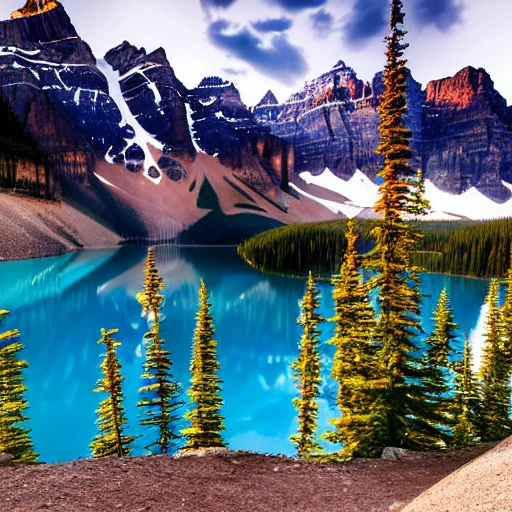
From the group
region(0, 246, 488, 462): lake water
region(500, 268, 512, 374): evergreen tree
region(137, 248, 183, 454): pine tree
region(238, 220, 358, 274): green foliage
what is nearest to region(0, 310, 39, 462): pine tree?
region(0, 246, 488, 462): lake water

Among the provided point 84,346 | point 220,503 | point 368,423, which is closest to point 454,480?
point 220,503

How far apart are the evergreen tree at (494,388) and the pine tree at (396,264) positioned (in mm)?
6835

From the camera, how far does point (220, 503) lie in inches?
294

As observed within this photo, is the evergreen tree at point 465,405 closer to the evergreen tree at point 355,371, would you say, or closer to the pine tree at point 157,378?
the evergreen tree at point 355,371

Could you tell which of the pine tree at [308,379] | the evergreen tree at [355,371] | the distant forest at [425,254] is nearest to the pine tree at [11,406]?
the pine tree at [308,379]

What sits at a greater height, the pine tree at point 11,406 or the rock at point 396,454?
the rock at point 396,454

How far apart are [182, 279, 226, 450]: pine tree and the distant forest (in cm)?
5932

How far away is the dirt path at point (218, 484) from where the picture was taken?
733 centimetres

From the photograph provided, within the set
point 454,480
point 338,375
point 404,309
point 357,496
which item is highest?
point 404,309

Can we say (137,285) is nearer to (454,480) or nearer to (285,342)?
(285,342)

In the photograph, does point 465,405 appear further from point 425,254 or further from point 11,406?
point 425,254

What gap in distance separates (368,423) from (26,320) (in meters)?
43.9

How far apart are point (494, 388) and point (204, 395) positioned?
14.7 metres

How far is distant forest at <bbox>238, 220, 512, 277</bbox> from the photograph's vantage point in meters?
78.9
